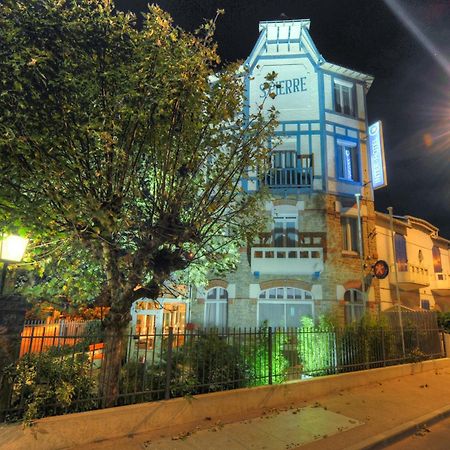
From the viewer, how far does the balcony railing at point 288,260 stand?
15680mm

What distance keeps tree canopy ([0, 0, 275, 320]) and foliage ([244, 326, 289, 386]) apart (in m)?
2.55

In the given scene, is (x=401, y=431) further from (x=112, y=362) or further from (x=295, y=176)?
(x=295, y=176)

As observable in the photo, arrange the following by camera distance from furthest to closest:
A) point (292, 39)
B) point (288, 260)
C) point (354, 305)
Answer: point (292, 39) → point (354, 305) → point (288, 260)

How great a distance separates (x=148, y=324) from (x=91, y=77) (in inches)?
530

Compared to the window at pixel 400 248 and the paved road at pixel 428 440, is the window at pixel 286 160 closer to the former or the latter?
the window at pixel 400 248

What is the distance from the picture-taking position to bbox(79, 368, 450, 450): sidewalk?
5492 millimetres

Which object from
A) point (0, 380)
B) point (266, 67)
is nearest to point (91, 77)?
point (0, 380)

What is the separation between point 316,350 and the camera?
9.30m

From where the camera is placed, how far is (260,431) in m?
6.06

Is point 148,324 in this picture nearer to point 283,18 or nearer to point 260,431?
point 260,431

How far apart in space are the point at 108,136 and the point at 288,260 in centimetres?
1178

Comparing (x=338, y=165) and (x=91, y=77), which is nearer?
(x=91, y=77)

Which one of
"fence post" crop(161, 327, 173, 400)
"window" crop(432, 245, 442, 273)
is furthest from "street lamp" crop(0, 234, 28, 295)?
"window" crop(432, 245, 442, 273)

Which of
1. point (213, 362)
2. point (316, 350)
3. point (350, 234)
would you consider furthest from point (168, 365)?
point (350, 234)
